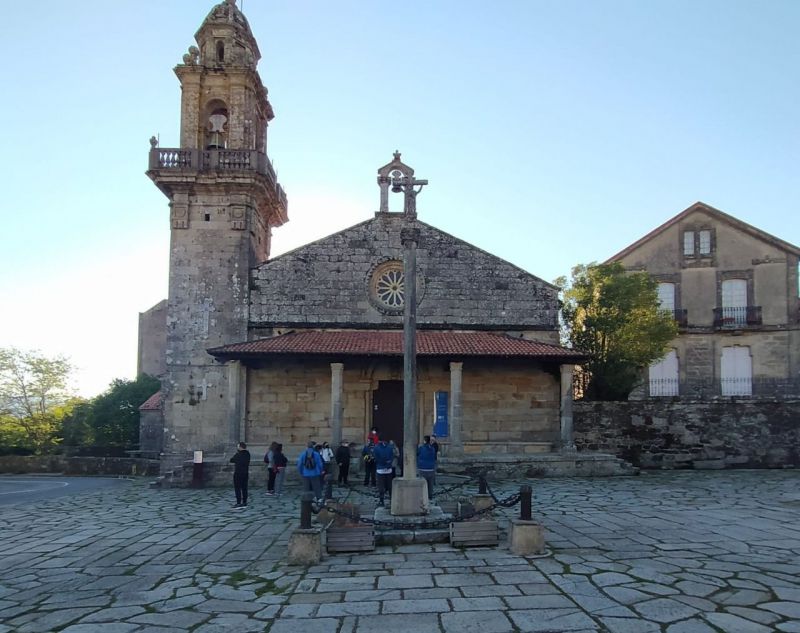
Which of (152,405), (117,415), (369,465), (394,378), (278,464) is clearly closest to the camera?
(278,464)

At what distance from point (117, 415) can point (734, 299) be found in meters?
28.2

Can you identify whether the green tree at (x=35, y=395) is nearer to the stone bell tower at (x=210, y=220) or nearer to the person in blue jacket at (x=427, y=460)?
the stone bell tower at (x=210, y=220)

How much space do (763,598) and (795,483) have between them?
445 inches

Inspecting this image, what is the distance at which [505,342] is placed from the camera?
18953 millimetres

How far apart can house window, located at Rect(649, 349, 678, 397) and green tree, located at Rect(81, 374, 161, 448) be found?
22.7 meters

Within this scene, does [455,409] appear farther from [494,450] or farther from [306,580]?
[306,580]

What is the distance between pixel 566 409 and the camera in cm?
1827

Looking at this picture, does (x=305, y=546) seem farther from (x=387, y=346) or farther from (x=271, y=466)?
(x=387, y=346)

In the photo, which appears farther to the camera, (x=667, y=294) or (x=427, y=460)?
(x=667, y=294)

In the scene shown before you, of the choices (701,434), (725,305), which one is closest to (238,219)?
(701,434)

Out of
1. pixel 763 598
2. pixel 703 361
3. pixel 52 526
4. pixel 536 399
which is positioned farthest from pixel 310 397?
pixel 703 361

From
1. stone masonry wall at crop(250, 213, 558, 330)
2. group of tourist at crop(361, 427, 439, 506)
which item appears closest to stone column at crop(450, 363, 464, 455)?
stone masonry wall at crop(250, 213, 558, 330)

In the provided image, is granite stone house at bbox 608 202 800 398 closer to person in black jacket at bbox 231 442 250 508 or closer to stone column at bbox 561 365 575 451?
stone column at bbox 561 365 575 451

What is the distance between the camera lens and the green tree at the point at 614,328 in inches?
850
